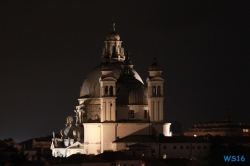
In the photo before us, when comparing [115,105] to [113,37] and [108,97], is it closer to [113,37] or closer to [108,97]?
[108,97]

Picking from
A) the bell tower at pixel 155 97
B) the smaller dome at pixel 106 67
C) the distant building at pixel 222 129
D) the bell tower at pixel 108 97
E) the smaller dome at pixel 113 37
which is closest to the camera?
the bell tower at pixel 108 97

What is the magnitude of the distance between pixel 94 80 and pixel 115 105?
7.38 metres

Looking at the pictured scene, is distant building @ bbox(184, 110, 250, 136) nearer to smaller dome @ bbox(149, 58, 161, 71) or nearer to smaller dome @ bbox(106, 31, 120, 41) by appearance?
smaller dome @ bbox(106, 31, 120, 41)

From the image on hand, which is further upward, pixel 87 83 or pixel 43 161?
pixel 87 83

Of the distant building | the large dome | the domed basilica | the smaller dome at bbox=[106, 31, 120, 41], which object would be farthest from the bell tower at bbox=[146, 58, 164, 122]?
the distant building

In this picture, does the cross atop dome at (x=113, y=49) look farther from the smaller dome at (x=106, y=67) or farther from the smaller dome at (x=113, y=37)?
the smaller dome at (x=106, y=67)

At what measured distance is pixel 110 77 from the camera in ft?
409

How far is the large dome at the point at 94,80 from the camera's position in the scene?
5143 inches

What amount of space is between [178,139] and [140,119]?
5313 millimetres

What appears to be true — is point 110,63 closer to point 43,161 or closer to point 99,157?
point 99,157

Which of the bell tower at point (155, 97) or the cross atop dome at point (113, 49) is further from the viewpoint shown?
the cross atop dome at point (113, 49)

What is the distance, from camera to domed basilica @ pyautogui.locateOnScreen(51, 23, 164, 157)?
4899 inches

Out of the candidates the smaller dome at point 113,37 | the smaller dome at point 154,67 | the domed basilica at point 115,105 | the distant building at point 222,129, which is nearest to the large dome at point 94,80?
the domed basilica at point 115,105

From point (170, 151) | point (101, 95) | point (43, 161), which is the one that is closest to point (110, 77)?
point (101, 95)
